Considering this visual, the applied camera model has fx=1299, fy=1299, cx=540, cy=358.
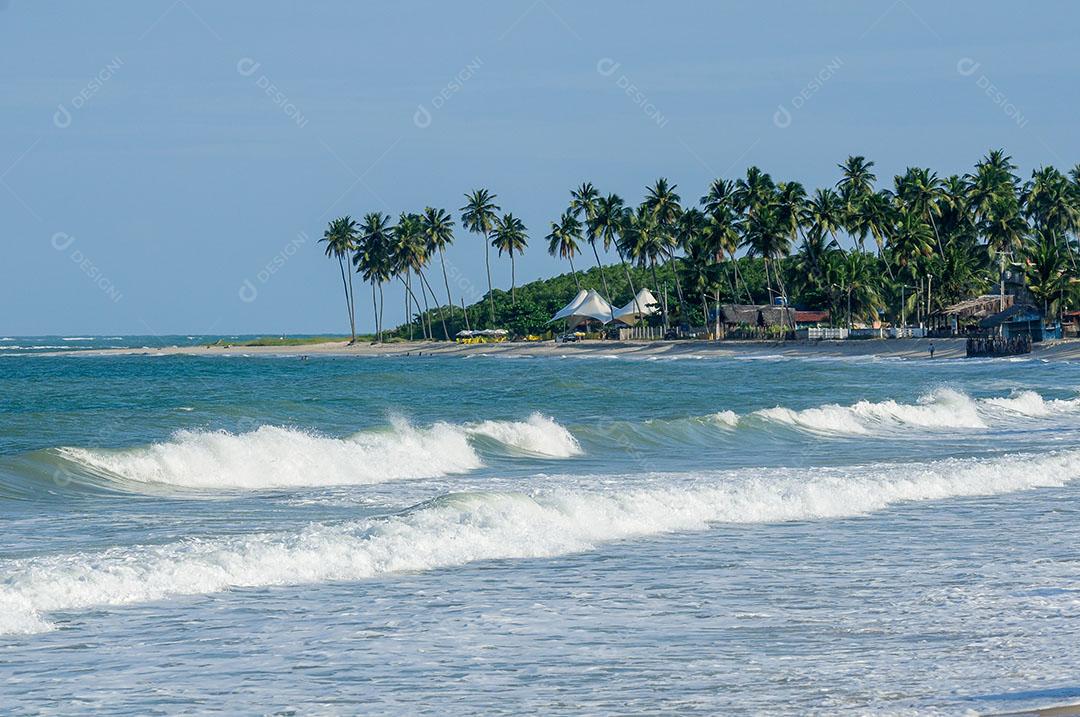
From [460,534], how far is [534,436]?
14760 mm

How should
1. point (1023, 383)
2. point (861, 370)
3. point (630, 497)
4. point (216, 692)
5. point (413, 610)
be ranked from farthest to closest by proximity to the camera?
point (861, 370)
point (1023, 383)
point (630, 497)
point (413, 610)
point (216, 692)

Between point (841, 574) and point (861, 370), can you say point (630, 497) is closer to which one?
point (841, 574)

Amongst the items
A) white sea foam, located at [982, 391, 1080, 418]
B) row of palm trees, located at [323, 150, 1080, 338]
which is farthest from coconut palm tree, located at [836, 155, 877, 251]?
white sea foam, located at [982, 391, 1080, 418]

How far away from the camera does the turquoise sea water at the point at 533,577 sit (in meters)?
8.16

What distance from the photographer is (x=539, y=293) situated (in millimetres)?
165000

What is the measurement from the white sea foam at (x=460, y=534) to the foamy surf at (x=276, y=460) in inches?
221

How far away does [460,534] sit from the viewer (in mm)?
13539

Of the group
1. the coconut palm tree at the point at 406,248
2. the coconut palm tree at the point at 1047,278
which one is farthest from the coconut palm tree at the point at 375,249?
the coconut palm tree at the point at 1047,278

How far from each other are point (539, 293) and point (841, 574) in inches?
6041

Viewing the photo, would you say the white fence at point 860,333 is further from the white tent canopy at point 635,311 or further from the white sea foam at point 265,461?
the white sea foam at point 265,461

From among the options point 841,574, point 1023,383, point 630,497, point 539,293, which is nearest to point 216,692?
point 841,574

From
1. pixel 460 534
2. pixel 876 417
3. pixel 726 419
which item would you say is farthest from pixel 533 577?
pixel 876 417

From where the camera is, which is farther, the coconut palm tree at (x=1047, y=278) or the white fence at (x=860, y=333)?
the white fence at (x=860, y=333)

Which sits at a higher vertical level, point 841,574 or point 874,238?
point 874,238
